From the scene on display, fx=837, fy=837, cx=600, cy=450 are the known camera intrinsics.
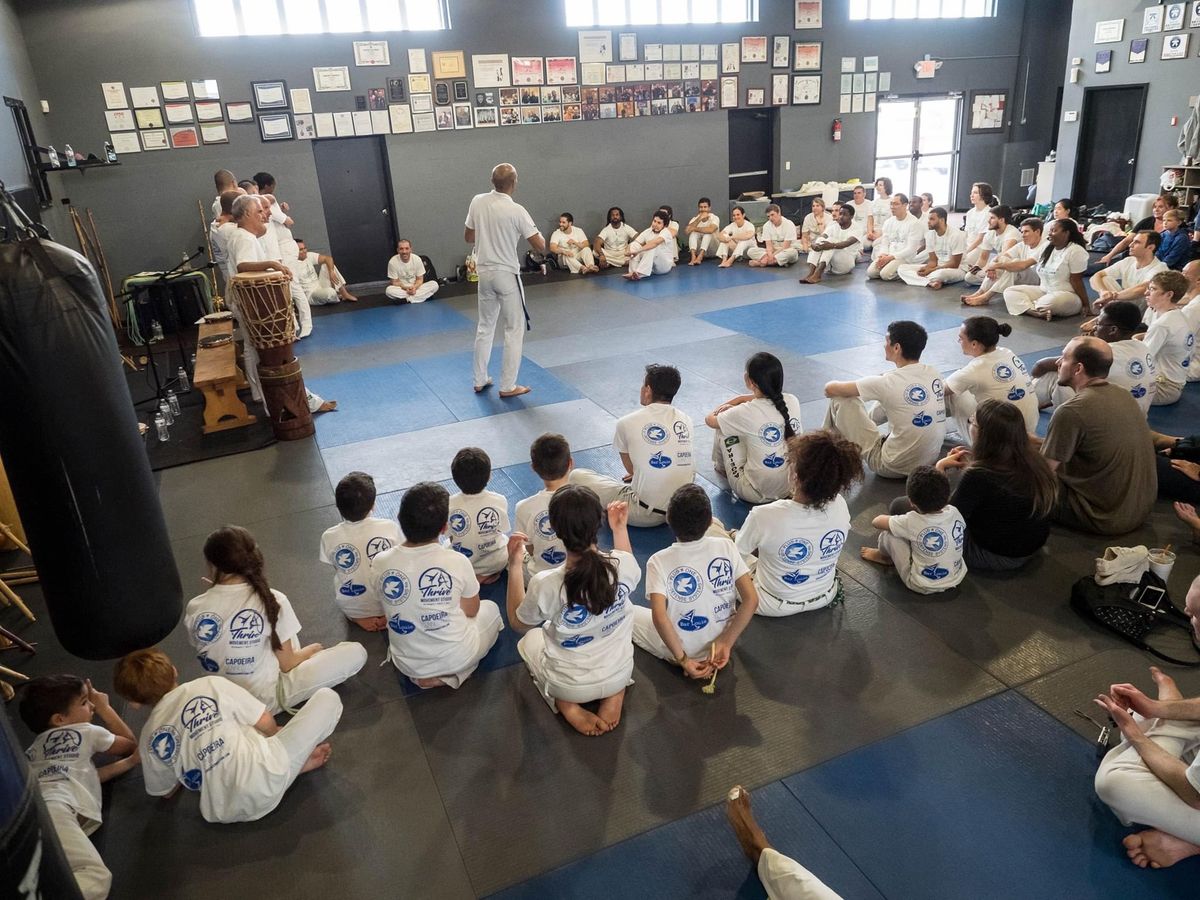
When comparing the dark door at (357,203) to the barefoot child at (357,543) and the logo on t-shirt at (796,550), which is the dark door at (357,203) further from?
the logo on t-shirt at (796,550)

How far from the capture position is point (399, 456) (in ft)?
19.0

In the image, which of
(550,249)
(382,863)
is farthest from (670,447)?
(550,249)

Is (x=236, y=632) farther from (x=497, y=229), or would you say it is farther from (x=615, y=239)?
(x=615, y=239)

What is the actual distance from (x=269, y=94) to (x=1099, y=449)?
10.4 meters

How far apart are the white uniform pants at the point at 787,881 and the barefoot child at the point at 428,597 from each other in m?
1.44

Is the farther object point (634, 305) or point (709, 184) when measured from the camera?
point (709, 184)

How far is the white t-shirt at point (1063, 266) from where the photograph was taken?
26.8 feet

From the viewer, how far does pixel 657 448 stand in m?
4.36

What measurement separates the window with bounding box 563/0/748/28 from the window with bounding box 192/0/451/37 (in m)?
2.08

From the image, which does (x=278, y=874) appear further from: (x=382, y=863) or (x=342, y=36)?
(x=342, y=36)

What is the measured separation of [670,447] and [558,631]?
1607 mm

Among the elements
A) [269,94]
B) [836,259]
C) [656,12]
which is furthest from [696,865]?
[656,12]

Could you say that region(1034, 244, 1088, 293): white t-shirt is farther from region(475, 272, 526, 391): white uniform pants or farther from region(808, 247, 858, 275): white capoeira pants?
region(475, 272, 526, 391): white uniform pants

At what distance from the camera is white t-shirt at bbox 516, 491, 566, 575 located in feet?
12.7
